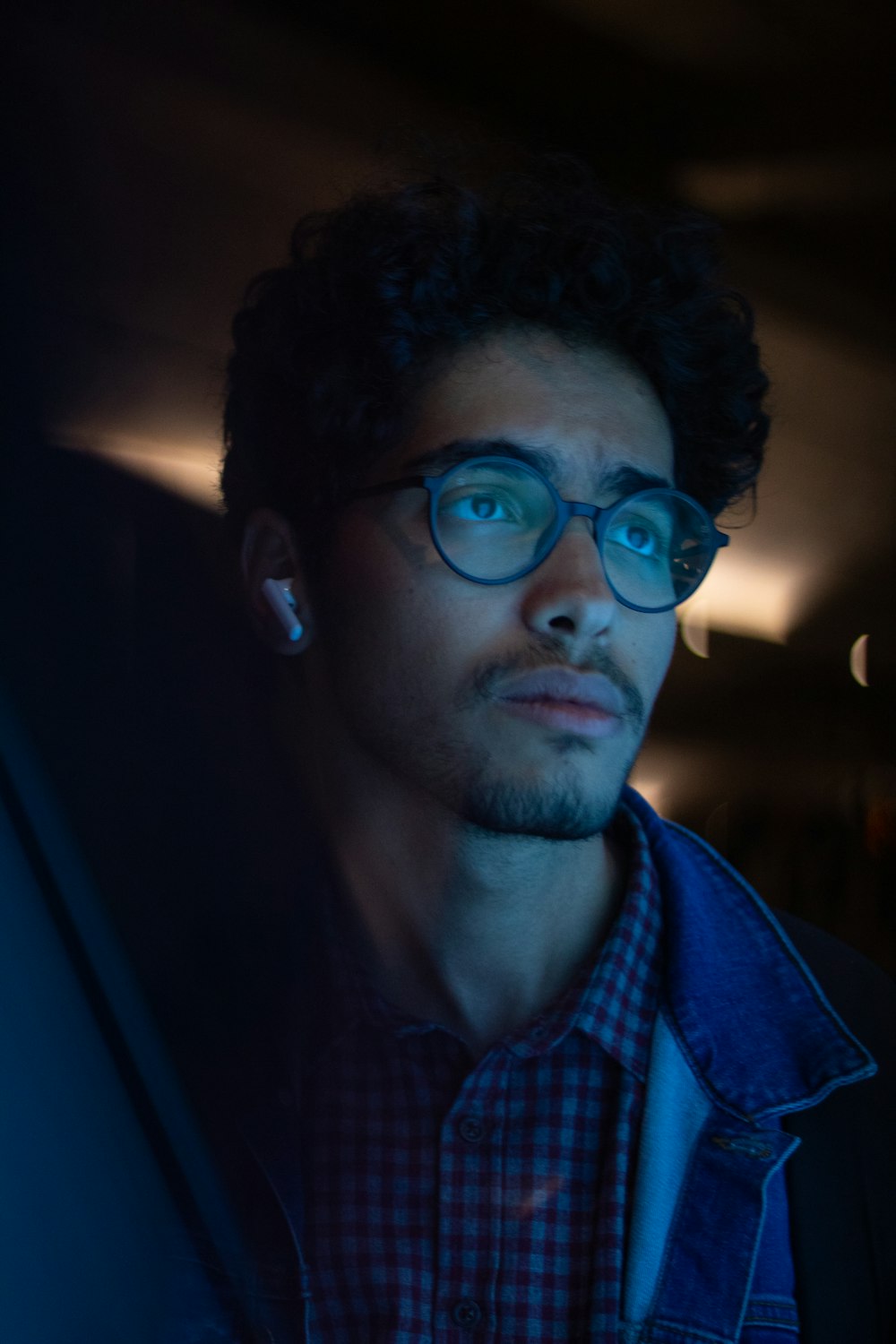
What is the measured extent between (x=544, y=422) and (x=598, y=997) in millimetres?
362

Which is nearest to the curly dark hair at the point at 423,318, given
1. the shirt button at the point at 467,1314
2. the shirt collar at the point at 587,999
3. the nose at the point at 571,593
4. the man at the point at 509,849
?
the man at the point at 509,849

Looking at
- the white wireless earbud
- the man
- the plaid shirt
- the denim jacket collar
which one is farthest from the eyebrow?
the plaid shirt

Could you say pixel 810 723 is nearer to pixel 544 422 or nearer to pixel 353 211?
pixel 544 422

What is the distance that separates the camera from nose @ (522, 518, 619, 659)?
60 centimetres

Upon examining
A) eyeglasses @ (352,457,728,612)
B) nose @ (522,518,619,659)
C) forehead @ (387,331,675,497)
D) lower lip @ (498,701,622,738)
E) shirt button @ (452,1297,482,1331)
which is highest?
forehead @ (387,331,675,497)

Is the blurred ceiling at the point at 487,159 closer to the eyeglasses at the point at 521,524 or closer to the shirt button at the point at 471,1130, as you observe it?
the eyeglasses at the point at 521,524

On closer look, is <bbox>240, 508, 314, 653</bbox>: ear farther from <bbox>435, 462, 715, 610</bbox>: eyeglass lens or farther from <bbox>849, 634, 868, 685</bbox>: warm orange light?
<bbox>849, 634, 868, 685</bbox>: warm orange light

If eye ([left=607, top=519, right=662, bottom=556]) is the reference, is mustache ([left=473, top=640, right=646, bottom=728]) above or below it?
below

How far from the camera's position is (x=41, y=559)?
0.58 metres

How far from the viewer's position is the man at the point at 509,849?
22.6 inches

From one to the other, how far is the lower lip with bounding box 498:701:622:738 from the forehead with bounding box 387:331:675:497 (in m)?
0.12

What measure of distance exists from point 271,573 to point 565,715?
20 centimetres

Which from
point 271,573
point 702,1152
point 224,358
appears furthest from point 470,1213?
point 224,358

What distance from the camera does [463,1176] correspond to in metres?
0.59
